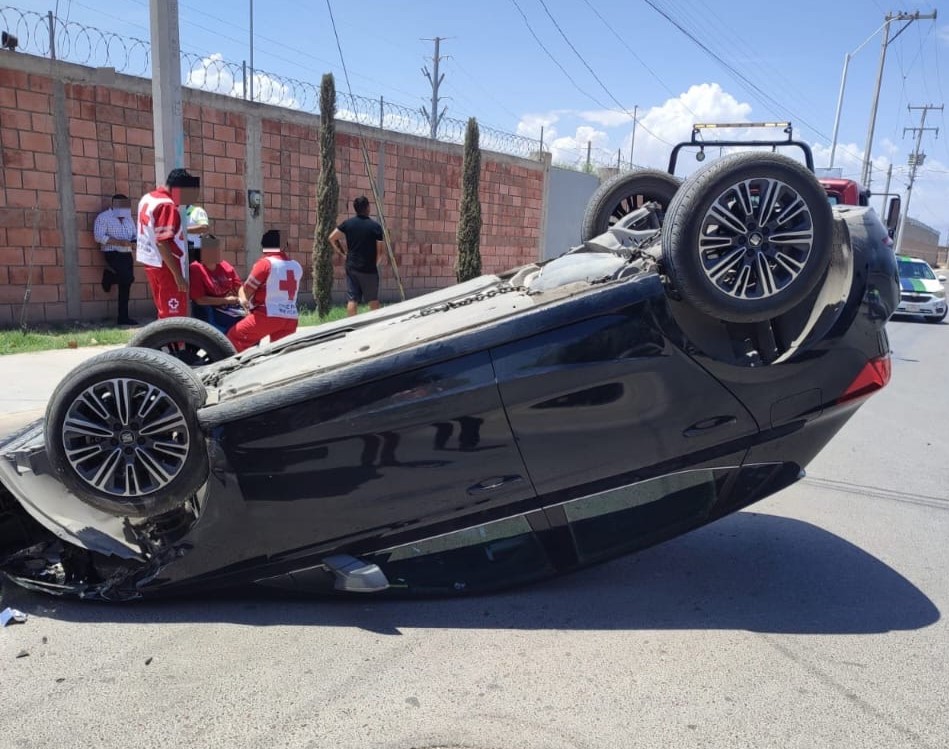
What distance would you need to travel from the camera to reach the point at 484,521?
3.30 meters

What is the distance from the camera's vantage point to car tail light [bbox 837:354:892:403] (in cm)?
342

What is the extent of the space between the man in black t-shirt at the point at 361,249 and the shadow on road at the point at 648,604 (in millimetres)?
6525

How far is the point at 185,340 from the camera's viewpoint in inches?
183

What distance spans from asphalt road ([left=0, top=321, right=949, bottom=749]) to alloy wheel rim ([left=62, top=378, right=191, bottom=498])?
628 millimetres

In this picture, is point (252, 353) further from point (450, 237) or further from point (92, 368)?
point (450, 237)

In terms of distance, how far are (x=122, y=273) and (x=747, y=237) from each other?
32.3 feet

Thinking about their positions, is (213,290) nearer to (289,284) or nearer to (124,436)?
(289,284)

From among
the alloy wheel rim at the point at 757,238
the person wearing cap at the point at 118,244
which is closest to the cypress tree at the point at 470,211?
the person wearing cap at the point at 118,244

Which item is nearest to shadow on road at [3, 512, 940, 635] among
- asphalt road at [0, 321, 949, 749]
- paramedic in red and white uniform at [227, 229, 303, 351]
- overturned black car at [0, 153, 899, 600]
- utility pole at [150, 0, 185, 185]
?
asphalt road at [0, 321, 949, 749]

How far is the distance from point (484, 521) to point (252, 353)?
1.62 metres

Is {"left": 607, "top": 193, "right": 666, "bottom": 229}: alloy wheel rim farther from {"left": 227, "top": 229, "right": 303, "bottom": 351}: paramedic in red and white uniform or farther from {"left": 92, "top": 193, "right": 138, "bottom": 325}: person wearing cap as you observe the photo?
{"left": 92, "top": 193, "right": 138, "bottom": 325}: person wearing cap

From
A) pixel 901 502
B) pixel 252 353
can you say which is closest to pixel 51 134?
pixel 252 353

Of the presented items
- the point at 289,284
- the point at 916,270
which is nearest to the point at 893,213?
the point at 916,270

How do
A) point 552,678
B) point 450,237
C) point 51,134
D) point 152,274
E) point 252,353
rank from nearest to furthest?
point 552,678
point 252,353
point 152,274
point 51,134
point 450,237
